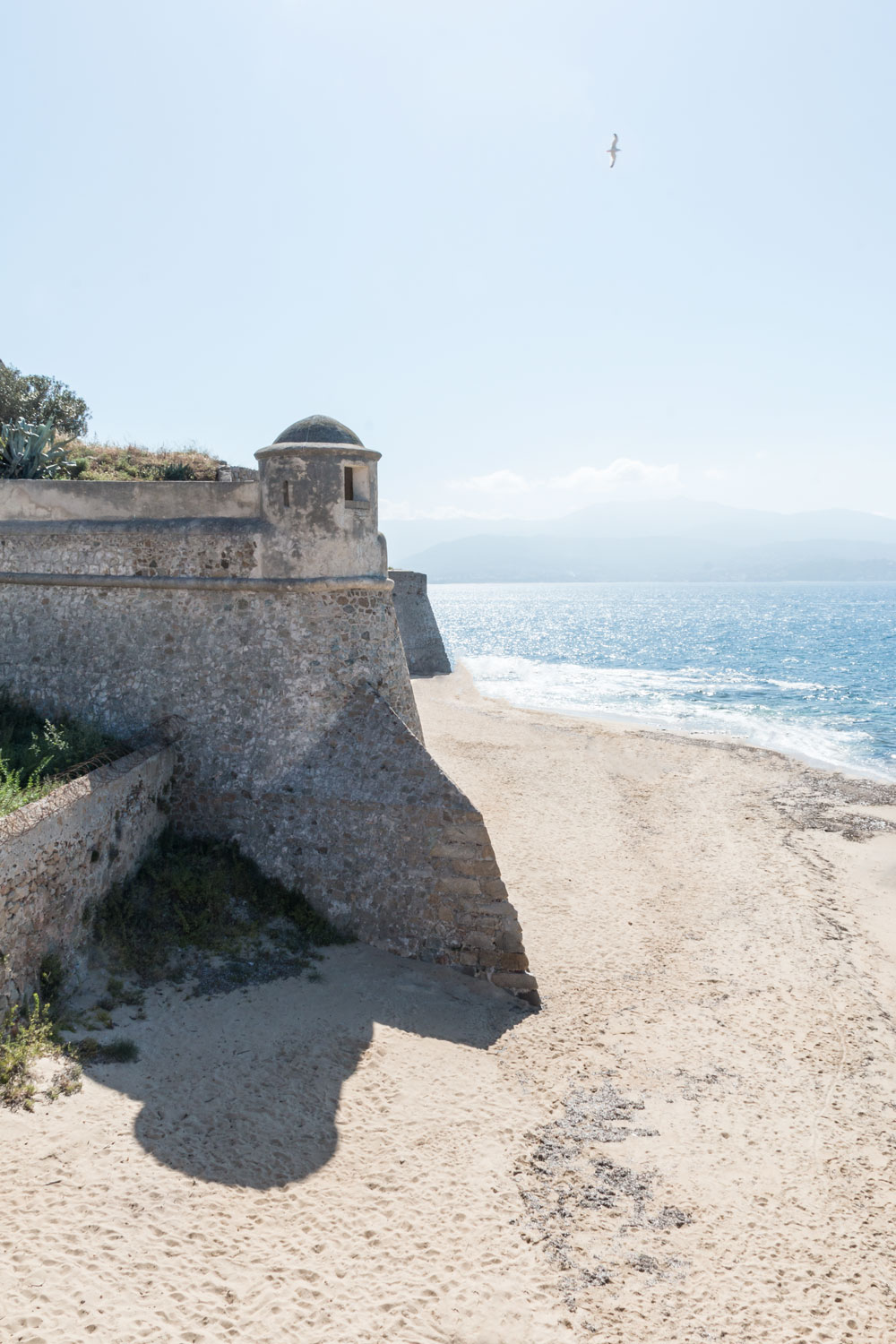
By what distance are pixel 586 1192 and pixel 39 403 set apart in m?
28.1

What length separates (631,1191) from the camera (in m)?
8.25

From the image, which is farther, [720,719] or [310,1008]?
[720,719]

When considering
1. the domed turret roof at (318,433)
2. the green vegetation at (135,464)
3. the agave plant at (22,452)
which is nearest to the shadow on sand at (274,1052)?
the domed turret roof at (318,433)

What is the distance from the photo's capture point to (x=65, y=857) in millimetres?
9766

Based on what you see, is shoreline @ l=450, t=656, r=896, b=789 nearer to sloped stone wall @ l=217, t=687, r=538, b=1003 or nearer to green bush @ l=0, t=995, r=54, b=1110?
sloped stone wall @ l=217, t=687, r=538, b=1003

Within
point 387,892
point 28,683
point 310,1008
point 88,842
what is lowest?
point 310,1008

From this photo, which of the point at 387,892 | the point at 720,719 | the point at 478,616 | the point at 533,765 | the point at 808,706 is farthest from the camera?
the point at 478,616

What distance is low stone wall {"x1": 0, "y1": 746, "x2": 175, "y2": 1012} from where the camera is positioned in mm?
8688

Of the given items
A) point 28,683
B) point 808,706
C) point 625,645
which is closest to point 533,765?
point 28,683

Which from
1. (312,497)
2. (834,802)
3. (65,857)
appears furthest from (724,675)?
(65,857)

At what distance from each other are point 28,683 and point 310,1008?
8131 mm

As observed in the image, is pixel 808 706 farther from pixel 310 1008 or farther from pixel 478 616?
pixel 478 616

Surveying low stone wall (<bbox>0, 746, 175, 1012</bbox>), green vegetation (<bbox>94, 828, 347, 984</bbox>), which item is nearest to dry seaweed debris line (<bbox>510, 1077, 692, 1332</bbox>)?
green vegetation (<bbox>94, 828, 347, 984</bbox>)

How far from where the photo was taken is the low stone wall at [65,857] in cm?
869
